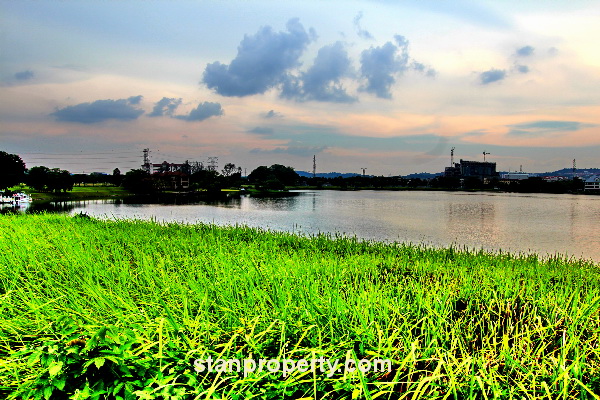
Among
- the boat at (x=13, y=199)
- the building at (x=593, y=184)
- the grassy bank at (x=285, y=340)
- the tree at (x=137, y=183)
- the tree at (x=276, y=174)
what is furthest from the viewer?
the tree at (x=276, y=174)

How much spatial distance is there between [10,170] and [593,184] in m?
136

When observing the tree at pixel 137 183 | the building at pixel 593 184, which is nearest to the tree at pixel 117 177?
the tree at pixel 137 183

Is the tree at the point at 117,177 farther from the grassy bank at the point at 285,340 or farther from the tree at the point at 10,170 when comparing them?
the grassy bank at the point at 285,340

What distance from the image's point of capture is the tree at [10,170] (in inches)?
2076

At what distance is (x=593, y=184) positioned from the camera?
10856 cm

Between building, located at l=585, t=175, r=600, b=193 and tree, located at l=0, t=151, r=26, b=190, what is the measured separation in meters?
133

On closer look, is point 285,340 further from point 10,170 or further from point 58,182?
point 58,182

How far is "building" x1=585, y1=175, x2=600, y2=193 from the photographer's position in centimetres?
10656

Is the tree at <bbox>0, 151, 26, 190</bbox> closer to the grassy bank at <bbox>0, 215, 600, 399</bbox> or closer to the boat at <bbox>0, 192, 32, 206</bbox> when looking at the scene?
the boat at <bbox>0, 192, 32, 206</bbox>

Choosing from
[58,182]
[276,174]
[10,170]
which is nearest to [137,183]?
[58,182]

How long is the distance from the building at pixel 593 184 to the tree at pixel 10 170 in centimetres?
13265

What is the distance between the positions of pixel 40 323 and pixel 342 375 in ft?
9.33

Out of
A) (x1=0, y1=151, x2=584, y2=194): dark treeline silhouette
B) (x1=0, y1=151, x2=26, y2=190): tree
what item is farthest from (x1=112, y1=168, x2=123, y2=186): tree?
(x1=0, y1=151, x2=26, y2=190): tree

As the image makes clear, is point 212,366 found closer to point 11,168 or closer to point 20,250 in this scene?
point 20,250
